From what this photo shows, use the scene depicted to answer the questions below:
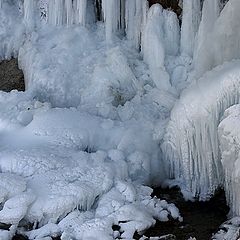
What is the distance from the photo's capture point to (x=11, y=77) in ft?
31.8

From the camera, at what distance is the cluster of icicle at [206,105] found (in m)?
6.73

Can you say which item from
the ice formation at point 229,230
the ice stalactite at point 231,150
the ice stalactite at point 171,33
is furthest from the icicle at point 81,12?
the ice formation at point 229,230

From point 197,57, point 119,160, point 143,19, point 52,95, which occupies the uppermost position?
point 143,19

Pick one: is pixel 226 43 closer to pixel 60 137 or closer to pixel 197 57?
pixel 197 57

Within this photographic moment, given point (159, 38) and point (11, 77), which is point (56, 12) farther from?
point (159, 38)

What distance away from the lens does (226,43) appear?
7.50 meters

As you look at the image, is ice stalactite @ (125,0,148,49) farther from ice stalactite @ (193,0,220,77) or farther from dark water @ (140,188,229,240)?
dark water @ (140,188,229,240)

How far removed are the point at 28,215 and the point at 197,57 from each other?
11.3 ft

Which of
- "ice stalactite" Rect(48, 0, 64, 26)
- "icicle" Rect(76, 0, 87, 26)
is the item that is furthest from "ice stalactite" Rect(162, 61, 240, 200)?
"ice stalactite" Rect(48, 0, 64, 26)

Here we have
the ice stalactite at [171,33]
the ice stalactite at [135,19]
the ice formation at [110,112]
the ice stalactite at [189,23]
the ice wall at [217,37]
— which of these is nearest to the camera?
the ice formation at [110,112]

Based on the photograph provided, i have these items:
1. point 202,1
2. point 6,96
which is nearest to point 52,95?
point 6,96

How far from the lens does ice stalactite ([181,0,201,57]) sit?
809cm

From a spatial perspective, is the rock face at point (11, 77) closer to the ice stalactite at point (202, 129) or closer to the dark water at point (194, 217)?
the ice stalactite at point (202, 129)

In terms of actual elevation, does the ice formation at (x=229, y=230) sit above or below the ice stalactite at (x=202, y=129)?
below
